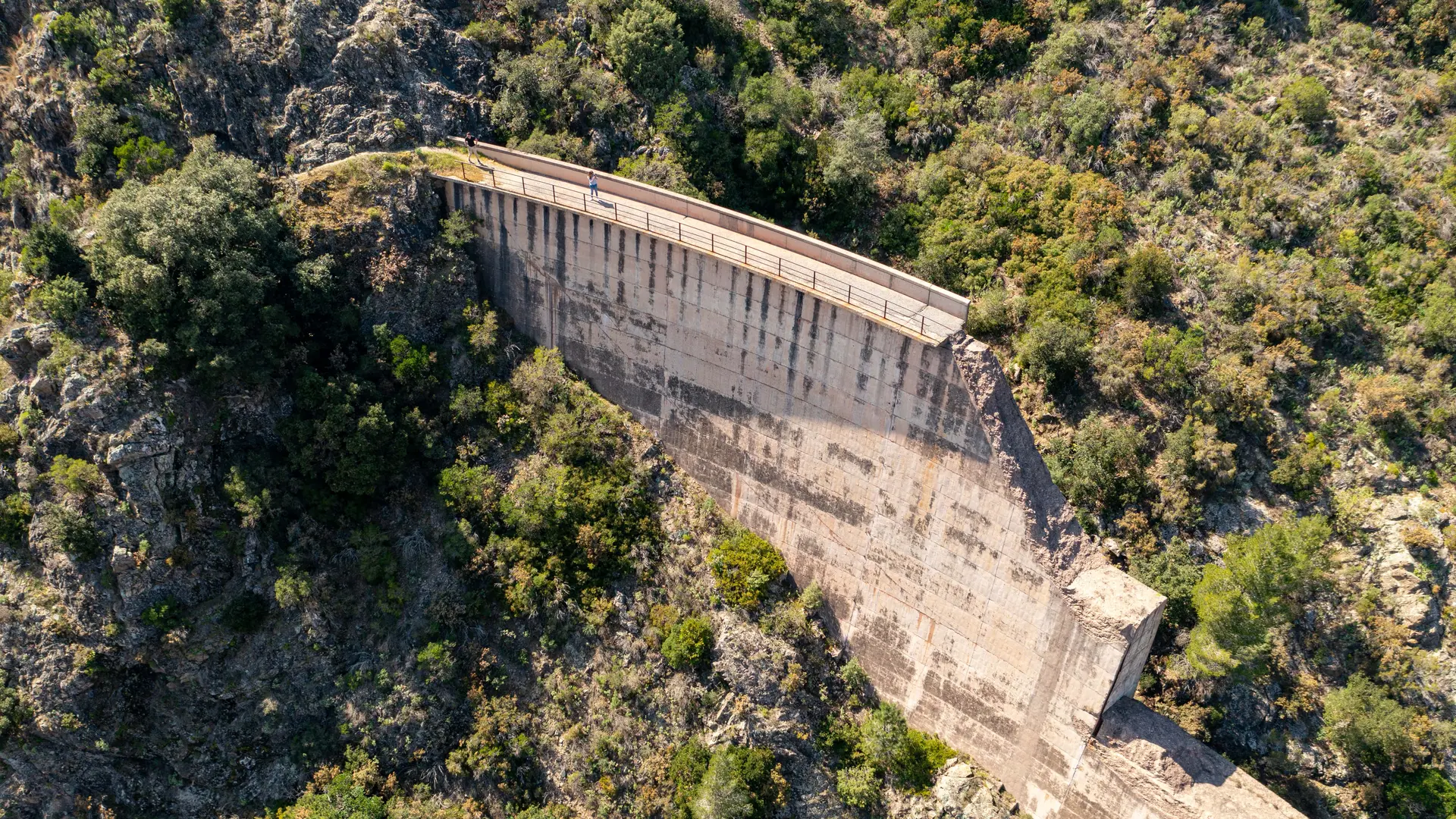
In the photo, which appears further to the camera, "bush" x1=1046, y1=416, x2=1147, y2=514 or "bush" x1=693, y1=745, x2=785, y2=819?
"bush" x1=1046, y1=416, x2=1147, y2=514

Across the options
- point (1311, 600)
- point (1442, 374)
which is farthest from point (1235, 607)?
point (1442, 374)

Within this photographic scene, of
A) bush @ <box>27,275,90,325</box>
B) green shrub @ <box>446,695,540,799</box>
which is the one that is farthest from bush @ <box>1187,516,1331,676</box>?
bush @ <box>27,275,90,325</box>

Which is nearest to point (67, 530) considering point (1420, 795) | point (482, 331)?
point (482, 331)

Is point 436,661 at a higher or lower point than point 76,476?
lower

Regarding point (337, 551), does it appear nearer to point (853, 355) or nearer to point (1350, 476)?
point (853, 355)

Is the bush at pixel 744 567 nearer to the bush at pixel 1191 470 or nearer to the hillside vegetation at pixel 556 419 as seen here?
the hillside vegetation at pixel 556 419

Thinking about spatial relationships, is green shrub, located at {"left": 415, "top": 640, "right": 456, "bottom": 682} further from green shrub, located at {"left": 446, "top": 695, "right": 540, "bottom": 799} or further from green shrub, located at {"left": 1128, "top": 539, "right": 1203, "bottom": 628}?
green shrub, located at {"left": 1128, "top": 539, "right": 1203, "bottom": 628}

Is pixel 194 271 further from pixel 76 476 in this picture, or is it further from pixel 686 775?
pixel 686 775
